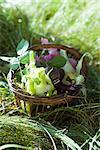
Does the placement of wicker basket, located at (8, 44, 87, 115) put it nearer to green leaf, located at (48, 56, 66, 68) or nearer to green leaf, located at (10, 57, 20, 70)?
green leaf, located at (10, 57, 20, 70)

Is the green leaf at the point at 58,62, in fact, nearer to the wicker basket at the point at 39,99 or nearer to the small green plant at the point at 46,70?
the small green plant at the point at 46,70

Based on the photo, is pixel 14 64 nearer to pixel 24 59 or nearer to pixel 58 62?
pixel 24 59

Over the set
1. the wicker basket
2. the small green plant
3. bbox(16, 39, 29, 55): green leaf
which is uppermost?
bbox(16, 39, 29, 55): green leaf

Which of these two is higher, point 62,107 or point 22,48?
point 22,48

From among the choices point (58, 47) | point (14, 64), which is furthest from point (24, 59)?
point (58, 47)

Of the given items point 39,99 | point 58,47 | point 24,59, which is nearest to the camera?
point 39,99

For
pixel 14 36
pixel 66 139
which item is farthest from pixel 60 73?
pixel 14 36

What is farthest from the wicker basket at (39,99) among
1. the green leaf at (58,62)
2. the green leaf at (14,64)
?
the green leaf at (58,62)

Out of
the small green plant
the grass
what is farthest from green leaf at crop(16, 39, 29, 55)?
the grass
